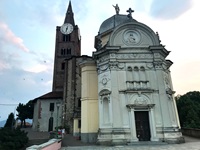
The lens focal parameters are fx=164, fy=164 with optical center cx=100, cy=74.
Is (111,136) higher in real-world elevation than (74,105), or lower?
lower

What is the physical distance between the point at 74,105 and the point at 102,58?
16.5m

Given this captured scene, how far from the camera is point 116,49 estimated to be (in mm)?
18578

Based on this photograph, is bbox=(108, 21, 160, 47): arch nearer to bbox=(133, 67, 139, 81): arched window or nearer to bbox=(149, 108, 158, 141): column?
bbox=(133, 67, 139, 81): arched window

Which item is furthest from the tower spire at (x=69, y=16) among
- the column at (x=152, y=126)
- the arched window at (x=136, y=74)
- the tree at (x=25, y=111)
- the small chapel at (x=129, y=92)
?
the column at (x=152, y=126)

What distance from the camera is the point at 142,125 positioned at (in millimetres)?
17016


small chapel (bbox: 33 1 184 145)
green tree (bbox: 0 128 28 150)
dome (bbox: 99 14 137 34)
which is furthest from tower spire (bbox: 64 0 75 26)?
green tree (bbox: 0 128 28 150)

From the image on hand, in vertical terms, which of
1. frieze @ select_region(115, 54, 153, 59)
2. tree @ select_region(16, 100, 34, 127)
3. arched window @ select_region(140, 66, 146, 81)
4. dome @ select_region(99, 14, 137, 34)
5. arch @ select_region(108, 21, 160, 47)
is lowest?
tree @ select_region(16, 100, 34, 127)

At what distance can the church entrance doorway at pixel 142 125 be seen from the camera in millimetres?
16547

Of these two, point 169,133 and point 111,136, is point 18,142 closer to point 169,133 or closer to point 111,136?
point 111,136

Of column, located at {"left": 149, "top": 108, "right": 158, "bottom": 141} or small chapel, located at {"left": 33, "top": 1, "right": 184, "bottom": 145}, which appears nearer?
column, located at {"left": 149, "top": 108, "right": 158, "bottom": 141}

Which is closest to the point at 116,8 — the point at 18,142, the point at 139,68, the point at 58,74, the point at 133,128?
the point at 139,68

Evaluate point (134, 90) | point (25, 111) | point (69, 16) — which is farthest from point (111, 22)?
point (25, 111)

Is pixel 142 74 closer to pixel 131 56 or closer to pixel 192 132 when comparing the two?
pixel 131 56

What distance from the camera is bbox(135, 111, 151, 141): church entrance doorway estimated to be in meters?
16.5
